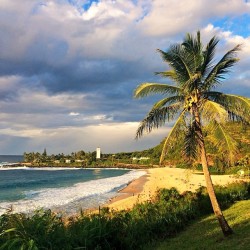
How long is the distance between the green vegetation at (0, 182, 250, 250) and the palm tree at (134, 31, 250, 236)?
2.83 m

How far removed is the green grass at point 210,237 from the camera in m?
12.6

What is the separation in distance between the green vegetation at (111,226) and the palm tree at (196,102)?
283cm

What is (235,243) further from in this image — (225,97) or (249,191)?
(249,191)

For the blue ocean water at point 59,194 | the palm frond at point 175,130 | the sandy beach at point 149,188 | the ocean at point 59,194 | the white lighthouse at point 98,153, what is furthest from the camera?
the white lighthouse at point 98,153

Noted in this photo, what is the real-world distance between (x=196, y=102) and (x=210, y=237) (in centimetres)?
538

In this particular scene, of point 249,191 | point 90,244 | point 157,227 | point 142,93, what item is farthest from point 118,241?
point 249,191

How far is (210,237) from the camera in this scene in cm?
1420

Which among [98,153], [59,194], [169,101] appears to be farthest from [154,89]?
[98,153]

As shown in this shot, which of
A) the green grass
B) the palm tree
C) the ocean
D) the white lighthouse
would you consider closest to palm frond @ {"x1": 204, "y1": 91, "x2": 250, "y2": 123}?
the palm tree

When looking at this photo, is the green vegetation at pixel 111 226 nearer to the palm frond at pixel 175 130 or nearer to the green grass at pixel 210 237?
the green grass at pixel 210 237

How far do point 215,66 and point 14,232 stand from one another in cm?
946

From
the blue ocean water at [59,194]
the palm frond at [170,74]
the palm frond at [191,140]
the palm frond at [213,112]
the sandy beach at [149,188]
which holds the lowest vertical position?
the blue ocean water at [59,194]

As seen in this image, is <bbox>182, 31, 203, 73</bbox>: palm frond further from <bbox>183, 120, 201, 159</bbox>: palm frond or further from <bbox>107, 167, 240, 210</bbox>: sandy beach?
<bbox>107, 167, 240, 210</bbox>: sandy beach

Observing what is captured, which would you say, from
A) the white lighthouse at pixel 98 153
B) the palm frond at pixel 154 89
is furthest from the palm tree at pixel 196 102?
the white lighthouse at pixel 98 153
